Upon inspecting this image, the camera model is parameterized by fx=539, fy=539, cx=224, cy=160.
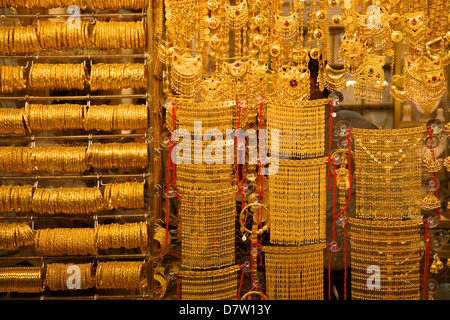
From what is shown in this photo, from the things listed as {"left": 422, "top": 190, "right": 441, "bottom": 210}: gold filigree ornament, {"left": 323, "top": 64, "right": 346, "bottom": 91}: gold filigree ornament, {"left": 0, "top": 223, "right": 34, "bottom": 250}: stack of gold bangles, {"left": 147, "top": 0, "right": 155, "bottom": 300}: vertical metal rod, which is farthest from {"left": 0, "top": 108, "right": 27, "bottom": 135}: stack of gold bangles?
{"left": 422, "top": 190, "right": 441, "bottom": 210}: gold filigree ornament

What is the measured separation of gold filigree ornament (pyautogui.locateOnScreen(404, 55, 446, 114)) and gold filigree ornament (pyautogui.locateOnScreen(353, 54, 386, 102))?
0.41 feet

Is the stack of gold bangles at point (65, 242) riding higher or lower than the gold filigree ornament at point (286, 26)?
lower

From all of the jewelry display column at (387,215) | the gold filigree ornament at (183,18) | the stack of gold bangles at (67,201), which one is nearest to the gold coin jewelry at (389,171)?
the jewelry display column at (387,215)

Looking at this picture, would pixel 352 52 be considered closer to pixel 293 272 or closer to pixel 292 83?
pixel 292 83

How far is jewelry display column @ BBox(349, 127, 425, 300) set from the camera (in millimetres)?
2664

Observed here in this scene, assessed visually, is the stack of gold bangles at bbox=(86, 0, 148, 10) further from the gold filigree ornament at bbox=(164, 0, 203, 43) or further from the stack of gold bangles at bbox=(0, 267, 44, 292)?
the stack of gold bangles at bbox=(0, 267, 44, 292)

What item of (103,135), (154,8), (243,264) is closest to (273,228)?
(243,264)

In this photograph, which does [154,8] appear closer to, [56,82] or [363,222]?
[56,82]

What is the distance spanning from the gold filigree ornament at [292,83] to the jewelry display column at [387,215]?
0.33 m

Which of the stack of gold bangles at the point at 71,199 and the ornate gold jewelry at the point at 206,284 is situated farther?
the ornate gold jewelry at the point at 206,284

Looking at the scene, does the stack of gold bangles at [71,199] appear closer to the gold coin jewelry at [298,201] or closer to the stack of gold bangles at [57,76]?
the stack of gold bangles at [57,76]

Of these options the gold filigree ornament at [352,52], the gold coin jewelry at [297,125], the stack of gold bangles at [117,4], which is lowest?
the gold coin jewelry at [297,125]

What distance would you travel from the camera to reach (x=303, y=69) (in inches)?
104

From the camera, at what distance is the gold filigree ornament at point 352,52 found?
2609 mm
